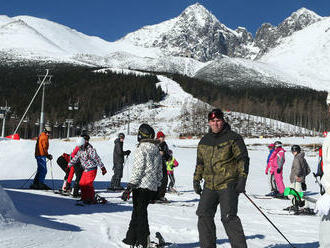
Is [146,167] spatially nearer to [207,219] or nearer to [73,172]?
[207,219]

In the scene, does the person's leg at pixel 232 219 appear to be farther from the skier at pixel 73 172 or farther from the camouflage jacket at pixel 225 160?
the skier at pixel 73 172

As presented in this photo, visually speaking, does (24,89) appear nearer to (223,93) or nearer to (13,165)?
(223,93)

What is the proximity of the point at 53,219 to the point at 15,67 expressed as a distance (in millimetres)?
180947

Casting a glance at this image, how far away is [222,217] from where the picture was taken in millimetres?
3844

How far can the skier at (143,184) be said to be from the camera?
14.3 ft

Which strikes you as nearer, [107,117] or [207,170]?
[207,170]

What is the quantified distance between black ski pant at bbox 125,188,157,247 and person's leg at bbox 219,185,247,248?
1.09 meters

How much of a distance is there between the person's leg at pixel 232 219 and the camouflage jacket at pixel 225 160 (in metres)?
0.10

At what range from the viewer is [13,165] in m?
15.6

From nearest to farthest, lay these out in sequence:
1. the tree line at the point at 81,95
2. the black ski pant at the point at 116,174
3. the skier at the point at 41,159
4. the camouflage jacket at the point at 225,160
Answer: the camouflage jacket at the point at 225,160
the skier at the point at 41,159
the black ski pant at the point at 116,174
the tree line at the point at 81,95

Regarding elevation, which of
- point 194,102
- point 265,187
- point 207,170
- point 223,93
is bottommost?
point 265,187

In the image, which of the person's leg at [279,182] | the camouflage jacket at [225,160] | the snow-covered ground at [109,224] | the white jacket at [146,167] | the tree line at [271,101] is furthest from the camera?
the tree line at [271,101]

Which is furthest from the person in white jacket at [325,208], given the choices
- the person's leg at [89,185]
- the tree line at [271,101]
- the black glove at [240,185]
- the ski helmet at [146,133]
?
the tree line at [271,101]

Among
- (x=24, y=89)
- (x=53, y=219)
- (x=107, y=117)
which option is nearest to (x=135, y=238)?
(x=53, y=219)
